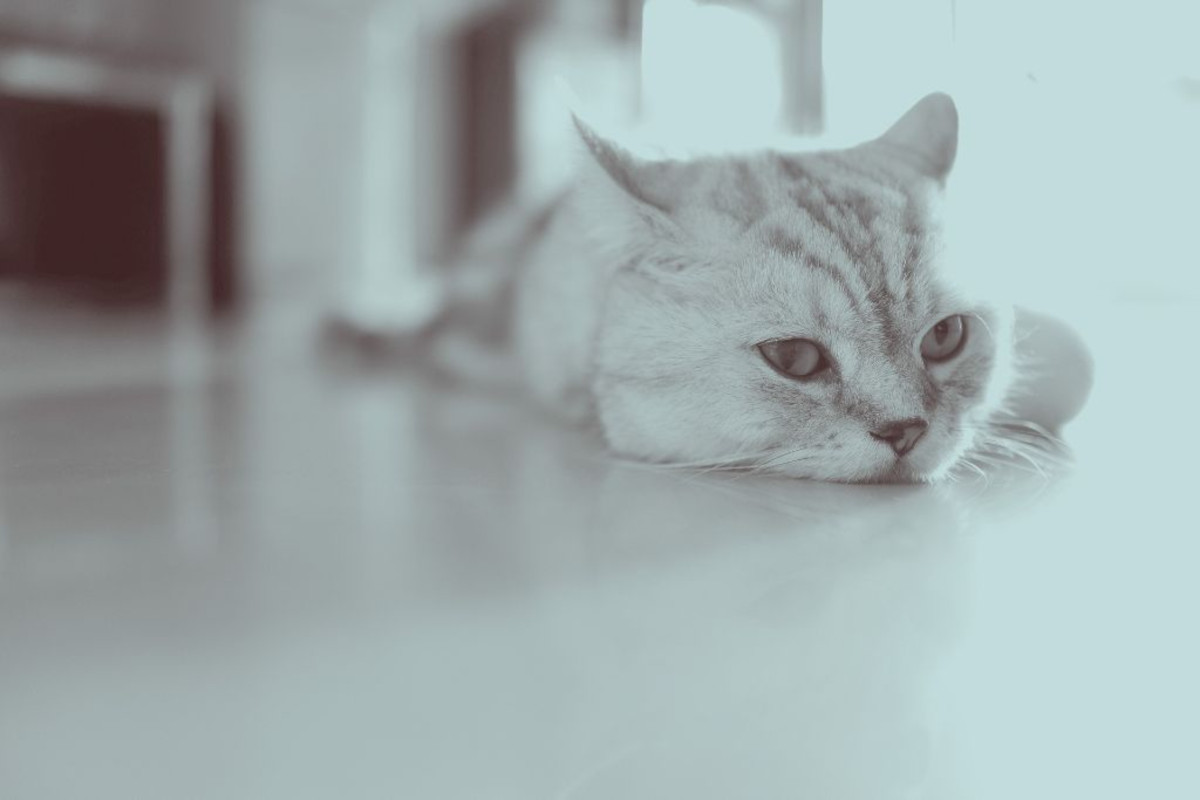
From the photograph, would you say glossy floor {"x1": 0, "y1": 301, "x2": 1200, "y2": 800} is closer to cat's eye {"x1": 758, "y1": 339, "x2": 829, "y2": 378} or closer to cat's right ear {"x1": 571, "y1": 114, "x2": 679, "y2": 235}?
cat's eye {"x1": 758, "y1": 339, "x2": 829, "y2": 378}

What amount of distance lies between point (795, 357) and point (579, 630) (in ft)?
1.87

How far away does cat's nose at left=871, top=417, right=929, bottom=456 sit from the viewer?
112 cm

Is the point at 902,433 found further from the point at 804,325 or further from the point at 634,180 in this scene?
the point at 634,180

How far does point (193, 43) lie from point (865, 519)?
16.7 ft

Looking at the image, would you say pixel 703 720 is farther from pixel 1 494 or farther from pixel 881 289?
pixel 1 494

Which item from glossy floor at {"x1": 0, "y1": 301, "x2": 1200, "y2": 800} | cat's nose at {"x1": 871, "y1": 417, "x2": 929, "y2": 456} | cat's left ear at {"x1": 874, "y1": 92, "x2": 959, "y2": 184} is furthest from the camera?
cat's left ear at {"x1": 874, "y1": 92, "x2": 959, "y2": 184}

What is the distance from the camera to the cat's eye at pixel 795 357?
1.17 metres

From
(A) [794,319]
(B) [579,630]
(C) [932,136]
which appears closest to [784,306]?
(A) [794,319]

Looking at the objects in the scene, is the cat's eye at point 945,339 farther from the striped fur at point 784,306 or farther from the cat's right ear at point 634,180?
the cat's right ear at point 634,180

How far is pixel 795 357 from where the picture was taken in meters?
1.19

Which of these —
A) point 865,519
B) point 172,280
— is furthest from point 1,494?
point 172,280

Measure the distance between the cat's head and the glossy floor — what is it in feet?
0.24

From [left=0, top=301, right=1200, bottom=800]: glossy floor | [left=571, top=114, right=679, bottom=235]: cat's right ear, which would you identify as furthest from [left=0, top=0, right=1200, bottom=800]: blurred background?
[left=571, top=114, right=679, bottom=235]: cat's right ear

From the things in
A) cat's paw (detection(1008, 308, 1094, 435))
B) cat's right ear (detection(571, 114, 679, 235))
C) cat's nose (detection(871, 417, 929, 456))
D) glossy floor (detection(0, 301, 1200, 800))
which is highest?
cat's right ear (detection(571, 114, 679, 235))
